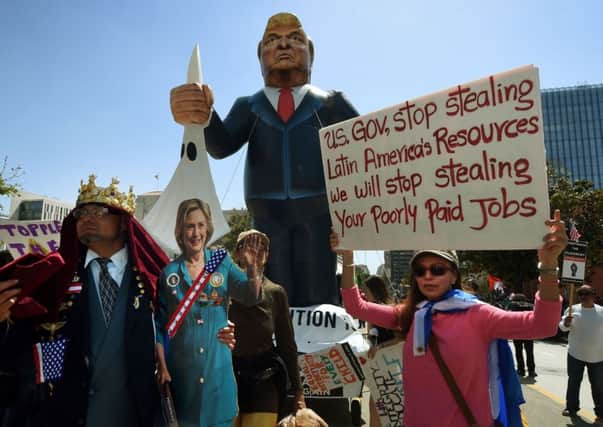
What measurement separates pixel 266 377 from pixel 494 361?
111cm

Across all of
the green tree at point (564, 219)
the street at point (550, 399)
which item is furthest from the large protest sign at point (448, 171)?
the green tree at point (564, 219)

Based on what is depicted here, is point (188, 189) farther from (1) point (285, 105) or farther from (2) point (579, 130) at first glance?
(2) point (579, 130)

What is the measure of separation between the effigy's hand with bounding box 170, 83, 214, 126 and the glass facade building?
8331 centimetres

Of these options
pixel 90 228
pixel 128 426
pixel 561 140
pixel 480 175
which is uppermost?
pixel 561 140

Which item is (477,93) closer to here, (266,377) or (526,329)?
(526,329)

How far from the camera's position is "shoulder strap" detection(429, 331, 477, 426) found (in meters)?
1.87

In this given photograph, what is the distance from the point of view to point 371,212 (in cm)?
266

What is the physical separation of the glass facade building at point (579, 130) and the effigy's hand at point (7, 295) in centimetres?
8488

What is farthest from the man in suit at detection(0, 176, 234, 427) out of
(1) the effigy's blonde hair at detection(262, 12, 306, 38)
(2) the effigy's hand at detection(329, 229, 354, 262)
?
(1) the effigy's blonde hair at detection(262, 12, 306, 38)

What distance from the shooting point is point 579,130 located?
76.2 metres

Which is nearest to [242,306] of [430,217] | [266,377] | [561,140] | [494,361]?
[266,377]

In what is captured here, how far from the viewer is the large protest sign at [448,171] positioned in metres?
2.11

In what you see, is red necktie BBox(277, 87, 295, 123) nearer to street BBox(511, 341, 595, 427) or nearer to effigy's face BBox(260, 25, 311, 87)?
effigy's face BBox(260, 25, 311, 87)

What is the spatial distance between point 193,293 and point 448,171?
1381 millimetres
